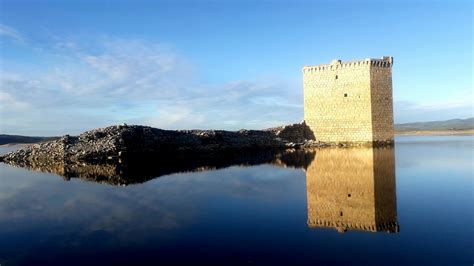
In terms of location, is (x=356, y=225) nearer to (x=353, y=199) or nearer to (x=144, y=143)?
(x=353, y=199)

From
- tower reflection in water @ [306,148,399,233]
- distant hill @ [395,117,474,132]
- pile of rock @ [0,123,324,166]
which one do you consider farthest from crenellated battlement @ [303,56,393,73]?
distant hill @ [395,117,474,132]

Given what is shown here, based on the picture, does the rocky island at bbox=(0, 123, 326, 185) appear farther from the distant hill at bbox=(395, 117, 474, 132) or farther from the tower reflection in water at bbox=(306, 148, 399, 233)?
the distant hill at bbox=(395, 117, 474, 132)

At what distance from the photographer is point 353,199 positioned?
26.2 feet

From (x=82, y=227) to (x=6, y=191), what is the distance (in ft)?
18.8

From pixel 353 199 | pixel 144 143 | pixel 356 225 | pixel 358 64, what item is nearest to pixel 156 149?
pixel 144 143

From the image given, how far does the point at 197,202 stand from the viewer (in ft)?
28.0

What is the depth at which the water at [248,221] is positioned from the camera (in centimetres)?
493

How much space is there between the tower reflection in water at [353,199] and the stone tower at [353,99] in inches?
579

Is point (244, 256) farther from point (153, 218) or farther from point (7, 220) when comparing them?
point (7, 220)

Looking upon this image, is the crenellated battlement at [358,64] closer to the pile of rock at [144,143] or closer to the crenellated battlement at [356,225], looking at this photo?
the pile of rock at [144,143]

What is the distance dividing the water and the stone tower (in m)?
15.1

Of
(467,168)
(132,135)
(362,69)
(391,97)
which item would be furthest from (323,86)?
(467,168)

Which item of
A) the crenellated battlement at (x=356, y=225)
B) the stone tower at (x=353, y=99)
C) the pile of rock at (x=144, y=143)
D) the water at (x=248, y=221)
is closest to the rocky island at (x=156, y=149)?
the pile of rock at (x=144, y=143)

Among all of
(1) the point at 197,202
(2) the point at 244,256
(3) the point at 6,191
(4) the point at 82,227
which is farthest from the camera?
(3) the point at 6,191
